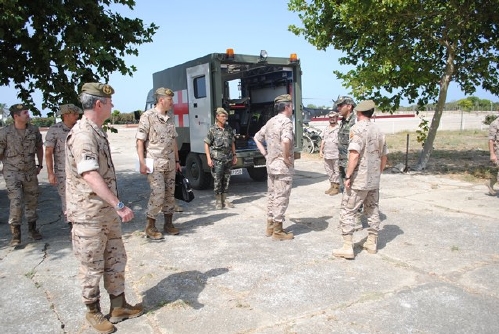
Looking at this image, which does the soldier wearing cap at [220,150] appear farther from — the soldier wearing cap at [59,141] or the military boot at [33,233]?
the military boot at [33,233]

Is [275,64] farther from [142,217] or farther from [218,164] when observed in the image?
[142,217]

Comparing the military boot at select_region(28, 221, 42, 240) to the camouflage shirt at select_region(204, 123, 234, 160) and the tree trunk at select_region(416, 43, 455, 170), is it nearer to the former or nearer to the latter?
the camouflage shirt at select_region(204, 123, 234, 160)

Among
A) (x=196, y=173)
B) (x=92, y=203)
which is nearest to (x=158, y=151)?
(x=92, y=203)

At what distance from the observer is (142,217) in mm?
6277

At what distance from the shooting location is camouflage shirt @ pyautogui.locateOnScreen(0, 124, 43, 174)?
16.6 feet

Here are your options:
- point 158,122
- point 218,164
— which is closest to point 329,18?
point 218,164

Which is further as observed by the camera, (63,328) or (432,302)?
(432,302)

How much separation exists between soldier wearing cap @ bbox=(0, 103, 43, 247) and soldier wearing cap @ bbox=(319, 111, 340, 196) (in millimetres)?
5010

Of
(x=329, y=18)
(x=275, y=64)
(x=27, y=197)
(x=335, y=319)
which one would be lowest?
(x=335, y=319)

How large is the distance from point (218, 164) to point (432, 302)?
410 centimetres

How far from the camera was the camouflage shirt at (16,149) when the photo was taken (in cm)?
506

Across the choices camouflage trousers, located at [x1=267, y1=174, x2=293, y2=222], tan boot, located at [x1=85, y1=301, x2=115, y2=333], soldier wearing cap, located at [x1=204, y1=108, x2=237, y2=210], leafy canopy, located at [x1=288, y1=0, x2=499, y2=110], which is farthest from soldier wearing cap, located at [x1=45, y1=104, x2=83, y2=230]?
leafy canopy, located at [x1=288, y1=0, x2=499, y2=110]

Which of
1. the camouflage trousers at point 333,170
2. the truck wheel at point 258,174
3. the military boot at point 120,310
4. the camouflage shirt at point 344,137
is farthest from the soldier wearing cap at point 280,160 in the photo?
the truck wheel at point 258,174

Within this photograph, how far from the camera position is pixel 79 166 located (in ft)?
8.83
